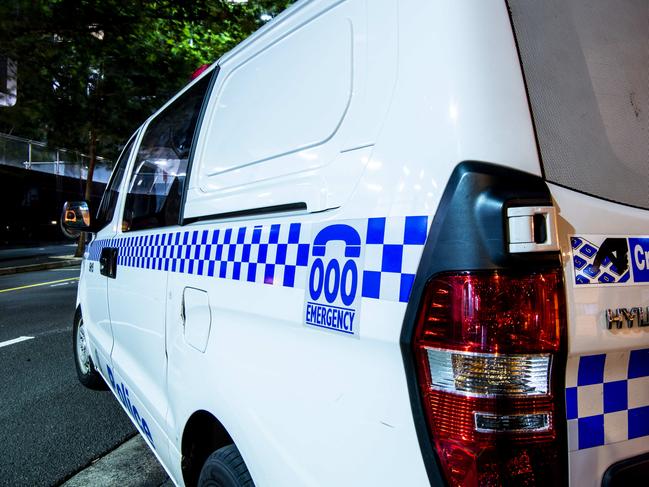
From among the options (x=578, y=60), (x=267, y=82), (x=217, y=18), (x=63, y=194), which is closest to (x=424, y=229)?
(x=578, y=60)

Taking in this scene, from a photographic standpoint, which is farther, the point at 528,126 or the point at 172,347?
the point at 172,347

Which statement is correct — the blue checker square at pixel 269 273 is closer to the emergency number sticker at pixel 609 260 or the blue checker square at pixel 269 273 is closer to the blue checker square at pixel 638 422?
the emergency number sticker at pixel 609 260

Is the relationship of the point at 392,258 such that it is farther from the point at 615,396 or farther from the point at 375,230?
the point at 615,396

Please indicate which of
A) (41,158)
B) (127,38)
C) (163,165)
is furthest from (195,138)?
(41,158)

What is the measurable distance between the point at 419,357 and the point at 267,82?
101 cm

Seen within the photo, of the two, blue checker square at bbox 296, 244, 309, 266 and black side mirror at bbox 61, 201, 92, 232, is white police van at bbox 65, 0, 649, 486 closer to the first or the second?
blue checker square at bbox 296, 244, 309, 266

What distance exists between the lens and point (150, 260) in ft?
6.68

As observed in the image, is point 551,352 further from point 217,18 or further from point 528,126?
point 217,18

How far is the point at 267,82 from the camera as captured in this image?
1482 millimetres

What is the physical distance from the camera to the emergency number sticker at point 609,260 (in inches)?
34.8

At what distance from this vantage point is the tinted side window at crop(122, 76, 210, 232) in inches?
76.7

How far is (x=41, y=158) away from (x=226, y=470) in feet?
80.7

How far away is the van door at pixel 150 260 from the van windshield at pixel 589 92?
132 cm

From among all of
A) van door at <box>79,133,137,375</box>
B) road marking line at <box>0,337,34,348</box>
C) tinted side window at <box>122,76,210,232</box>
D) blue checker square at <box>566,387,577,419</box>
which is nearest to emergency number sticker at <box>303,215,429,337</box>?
blue checker square at <box>566,387,577,419</box>
